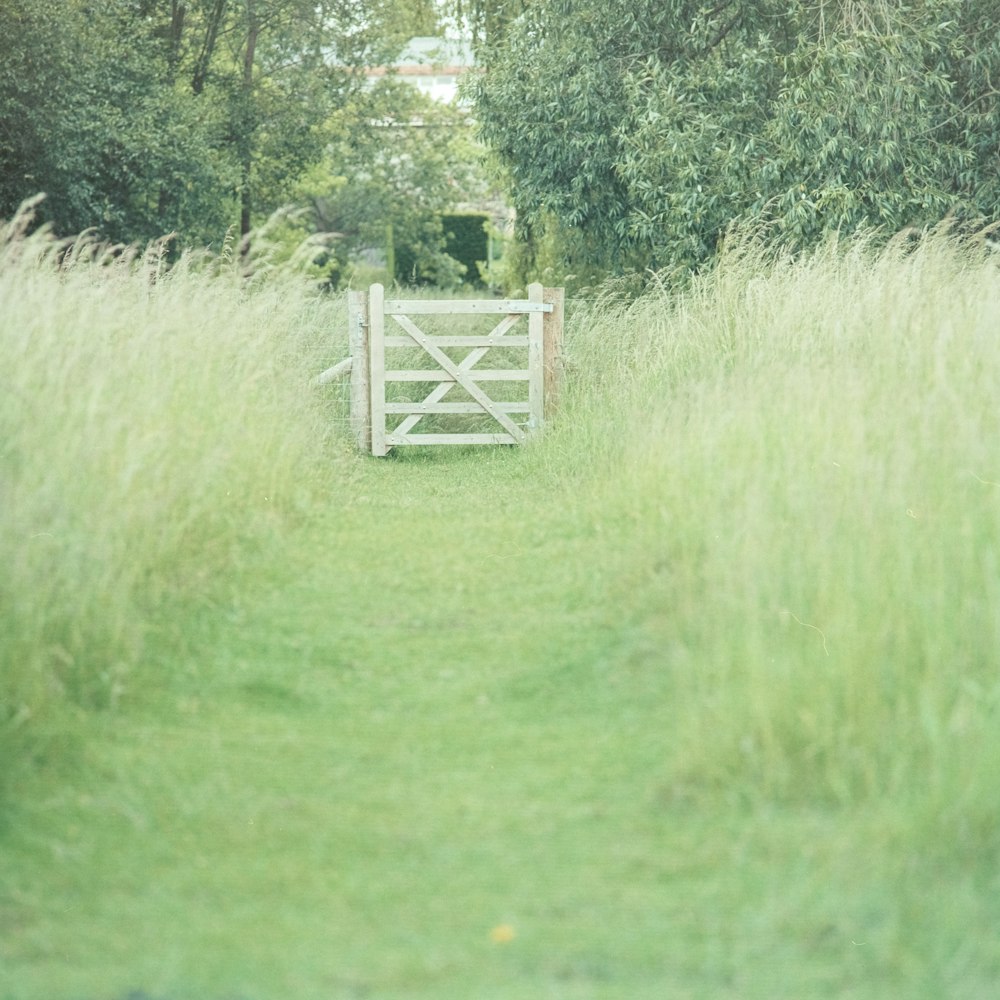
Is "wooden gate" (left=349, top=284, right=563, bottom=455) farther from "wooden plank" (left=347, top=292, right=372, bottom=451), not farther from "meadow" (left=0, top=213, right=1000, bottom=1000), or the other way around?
"meadow" (left=0, top=213, right=1000, bottom=1000)

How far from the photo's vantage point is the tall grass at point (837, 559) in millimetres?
3965

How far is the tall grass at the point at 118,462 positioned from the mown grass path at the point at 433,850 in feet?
0.87

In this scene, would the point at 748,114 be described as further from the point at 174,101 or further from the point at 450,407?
the point at 174,101

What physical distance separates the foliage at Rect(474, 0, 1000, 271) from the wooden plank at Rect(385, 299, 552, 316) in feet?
9.39

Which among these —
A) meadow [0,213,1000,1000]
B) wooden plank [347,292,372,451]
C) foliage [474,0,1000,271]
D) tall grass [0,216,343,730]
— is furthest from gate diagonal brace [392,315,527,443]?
meadow [0,213,1000,1000]

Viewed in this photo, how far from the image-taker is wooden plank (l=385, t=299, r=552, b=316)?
11.9 metres

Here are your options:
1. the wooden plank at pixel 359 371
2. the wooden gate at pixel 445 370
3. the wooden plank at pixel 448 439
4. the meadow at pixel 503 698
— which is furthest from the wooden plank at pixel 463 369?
the meadow at pixel 503 698

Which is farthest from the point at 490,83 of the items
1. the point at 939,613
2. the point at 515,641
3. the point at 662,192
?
the point at 939,613

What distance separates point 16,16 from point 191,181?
4.20 meters

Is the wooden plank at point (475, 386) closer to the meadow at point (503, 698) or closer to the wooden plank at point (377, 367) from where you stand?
the wooden plank at point (377, 367)

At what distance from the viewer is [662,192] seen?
16.0 metres

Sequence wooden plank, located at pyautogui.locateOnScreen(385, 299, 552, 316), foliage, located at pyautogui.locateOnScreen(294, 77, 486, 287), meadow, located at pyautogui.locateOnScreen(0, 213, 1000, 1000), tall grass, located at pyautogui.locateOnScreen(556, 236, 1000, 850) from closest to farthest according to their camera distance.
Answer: meadow, located at pyautogui.locateOnScreen(0, 213, 1000, 1000) < tall grass, located at pyautogui.locateOnScreen(556, 236, 1000, 850) < wooden plank, located at pyautogui.locateOnScreen(385, 299, 552, 316) < foliage, located at pyautogui.locateOnScreen(294, 77, 486, 287)

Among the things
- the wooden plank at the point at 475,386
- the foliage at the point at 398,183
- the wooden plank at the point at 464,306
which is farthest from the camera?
the foliage at the point at 398,183

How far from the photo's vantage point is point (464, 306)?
11.9 meters
